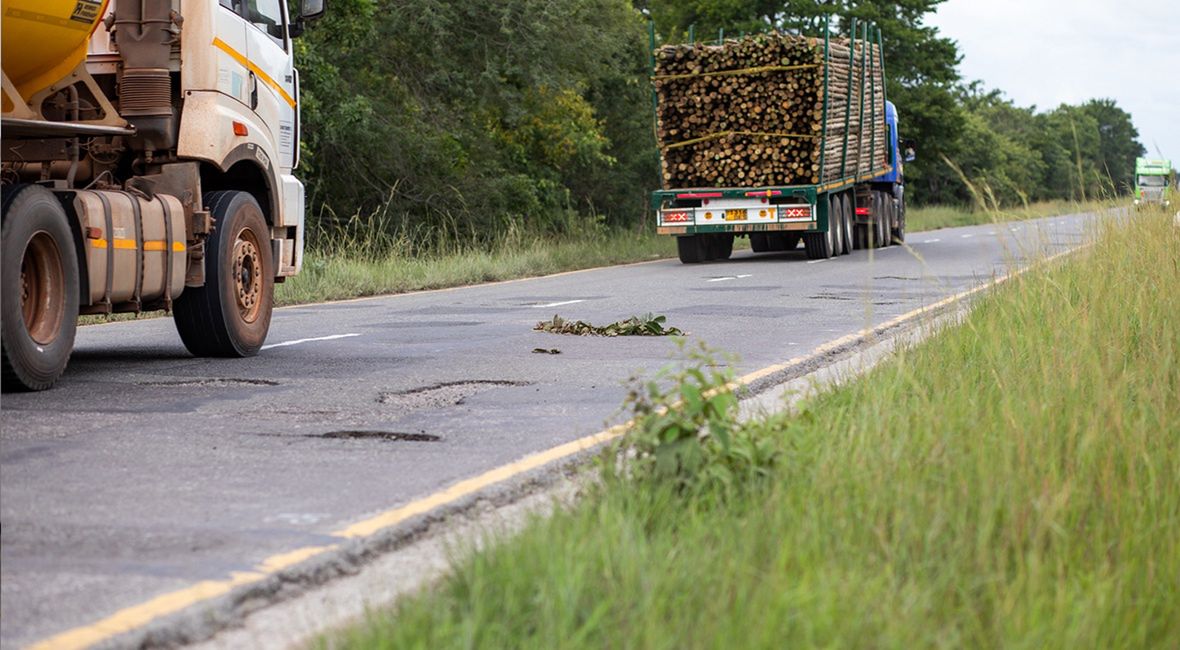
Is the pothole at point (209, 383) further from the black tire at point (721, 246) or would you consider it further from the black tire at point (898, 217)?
the black tire at point (898, 217)

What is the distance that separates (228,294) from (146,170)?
948 millimetres

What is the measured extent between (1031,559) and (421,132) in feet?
82.5

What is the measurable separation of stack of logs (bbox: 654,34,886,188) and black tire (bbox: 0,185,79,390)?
59.2 ft

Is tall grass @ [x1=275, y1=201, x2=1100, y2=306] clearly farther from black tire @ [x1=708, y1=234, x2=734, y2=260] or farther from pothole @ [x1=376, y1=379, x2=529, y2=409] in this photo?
pothole @ [x1=376, y1=379, x2=529, y2=409]

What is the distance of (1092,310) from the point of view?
28.9 ft

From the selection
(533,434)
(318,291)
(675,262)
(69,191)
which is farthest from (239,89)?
(675,262)

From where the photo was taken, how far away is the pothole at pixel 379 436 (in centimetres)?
687

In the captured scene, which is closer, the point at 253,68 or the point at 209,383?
the point at 209,383

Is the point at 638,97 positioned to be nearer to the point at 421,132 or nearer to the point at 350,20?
the point at 421,132

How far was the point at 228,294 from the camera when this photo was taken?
10.5 m

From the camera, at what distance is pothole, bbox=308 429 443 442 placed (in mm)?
6871

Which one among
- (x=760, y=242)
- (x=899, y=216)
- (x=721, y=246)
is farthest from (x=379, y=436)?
(x=899, y=216)

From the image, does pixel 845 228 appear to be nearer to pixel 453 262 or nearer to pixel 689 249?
pixel 689 249

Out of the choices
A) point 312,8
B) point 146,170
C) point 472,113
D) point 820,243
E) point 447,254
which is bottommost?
point 820,243
